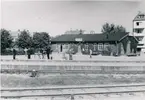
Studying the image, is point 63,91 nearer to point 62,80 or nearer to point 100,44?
point 62,80

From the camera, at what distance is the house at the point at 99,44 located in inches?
1642

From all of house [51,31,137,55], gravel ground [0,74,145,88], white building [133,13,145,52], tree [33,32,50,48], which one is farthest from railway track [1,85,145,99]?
white building [133,13,145,52]

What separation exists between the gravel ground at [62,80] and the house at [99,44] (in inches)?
819

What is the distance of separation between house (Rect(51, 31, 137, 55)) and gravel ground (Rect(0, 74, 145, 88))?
20.8 meters

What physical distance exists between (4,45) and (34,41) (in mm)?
8791

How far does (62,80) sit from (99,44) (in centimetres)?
2771

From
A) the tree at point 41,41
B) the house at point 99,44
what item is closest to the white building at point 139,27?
the house at point 99,44

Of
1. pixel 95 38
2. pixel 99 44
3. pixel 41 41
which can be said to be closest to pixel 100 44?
pixel 99 44

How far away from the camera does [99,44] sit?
4366 cm

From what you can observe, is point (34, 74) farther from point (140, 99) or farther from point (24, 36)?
point (24, 36)

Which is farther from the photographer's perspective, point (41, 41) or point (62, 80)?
point (41, 41)

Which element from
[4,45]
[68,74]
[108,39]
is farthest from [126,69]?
[4,45]

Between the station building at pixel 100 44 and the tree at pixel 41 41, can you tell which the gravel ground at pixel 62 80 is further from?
the tree at pixel 41 41

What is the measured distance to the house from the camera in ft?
137
